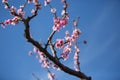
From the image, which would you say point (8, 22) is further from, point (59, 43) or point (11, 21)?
point (59, 43)

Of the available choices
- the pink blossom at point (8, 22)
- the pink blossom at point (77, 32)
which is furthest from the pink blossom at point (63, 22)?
the pink blossom at point (8, 22)

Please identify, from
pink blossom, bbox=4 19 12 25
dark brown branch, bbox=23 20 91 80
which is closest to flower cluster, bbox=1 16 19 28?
pink blossom, bbox=4 19 12 25

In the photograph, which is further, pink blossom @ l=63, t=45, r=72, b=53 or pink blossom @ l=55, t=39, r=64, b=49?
pink blossom @ l=63, t=45, r=72, b=53

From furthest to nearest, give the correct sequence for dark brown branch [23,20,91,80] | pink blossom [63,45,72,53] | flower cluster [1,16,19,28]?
pink blossom [63,45,72,53]
flower cluster [1,16,19,28]
dark brown branch [23,20,91,80]

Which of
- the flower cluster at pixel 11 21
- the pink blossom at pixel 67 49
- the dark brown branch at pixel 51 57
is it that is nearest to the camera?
the dark brown branch at pixel 51 57

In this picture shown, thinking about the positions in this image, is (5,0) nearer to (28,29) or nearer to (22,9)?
(22,9)

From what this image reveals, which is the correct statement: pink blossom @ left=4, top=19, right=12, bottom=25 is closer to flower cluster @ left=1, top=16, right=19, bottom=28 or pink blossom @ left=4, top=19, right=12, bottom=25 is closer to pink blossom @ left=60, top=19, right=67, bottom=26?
flower cluster @ left=1, top=16, right=19, bottom=28

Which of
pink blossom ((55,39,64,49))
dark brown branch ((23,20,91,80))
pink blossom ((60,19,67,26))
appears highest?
pink blossom ((60,19,67,26))

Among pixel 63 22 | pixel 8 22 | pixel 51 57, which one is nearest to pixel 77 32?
pixel 63 22

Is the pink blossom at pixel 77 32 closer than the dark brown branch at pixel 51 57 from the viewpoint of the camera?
No

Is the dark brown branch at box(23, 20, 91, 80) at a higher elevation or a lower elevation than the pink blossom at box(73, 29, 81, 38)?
lower

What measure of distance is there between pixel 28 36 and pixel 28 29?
354 millimetres

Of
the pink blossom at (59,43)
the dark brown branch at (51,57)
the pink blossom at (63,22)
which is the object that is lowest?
the dark brown branch at (51,57)

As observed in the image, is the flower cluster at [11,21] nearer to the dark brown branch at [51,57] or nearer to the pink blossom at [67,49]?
the dark brown branch at [51,57]
